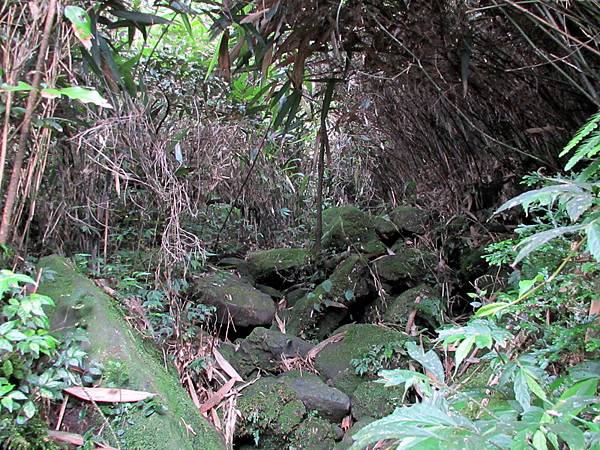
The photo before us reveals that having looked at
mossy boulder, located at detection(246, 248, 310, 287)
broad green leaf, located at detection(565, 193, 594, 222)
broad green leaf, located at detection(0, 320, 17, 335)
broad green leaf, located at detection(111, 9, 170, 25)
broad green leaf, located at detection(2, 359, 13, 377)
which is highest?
broad green leaf, located at detection(111, 9, 170, 25)

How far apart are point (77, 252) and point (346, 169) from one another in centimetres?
299

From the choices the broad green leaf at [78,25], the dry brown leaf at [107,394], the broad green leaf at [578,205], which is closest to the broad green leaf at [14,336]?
the dry brown leaf at [107,394]

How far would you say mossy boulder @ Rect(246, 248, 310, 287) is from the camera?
367 centimetres

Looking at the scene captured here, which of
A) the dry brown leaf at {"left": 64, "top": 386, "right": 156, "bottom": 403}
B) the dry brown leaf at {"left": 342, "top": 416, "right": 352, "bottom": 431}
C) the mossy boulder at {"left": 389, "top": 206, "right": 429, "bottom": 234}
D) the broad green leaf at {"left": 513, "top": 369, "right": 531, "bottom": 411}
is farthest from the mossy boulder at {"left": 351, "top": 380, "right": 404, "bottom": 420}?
the broad green leaf at {"left": 513, "top": 369, "right": 531, "bottom": 411}

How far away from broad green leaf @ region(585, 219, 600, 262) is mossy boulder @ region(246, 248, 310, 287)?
278 centimetres

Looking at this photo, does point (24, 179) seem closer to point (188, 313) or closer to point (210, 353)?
point (188, 313)

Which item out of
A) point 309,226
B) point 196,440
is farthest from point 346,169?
point 196,440

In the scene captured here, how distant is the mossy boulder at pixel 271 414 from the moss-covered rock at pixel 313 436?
32mm

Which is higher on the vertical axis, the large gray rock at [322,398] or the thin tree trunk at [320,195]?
the thin tree trunk at [320,195]

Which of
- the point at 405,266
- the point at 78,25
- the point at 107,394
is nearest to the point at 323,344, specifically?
the point at 405,266

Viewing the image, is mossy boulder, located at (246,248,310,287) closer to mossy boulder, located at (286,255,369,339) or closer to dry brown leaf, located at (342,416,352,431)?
mossy boulder, located at (286,255,369,339)

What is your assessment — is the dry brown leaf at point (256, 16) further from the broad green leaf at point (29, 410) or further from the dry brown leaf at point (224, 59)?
the broad green leaf at point (29, 410)

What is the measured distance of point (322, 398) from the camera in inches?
99.1

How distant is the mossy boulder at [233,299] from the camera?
2949mm
